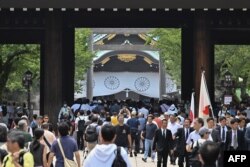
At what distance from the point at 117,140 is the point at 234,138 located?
2.56 m

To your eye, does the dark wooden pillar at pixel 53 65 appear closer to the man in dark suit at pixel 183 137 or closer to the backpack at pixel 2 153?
the man in dark suit at pixel 183 137

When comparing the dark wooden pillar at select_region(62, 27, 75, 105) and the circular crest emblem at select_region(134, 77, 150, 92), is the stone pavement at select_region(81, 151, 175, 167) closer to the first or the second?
the dark wooden pillar at select_region(62, 27, 75, 105)

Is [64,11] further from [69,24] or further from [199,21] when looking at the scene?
[199,21]

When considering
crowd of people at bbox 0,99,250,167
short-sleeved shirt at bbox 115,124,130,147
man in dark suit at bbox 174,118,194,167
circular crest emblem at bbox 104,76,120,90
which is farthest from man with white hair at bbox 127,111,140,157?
circular crest emblem at bbox 104,76,120,90

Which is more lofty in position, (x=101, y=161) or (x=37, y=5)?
(x=37, y=5)

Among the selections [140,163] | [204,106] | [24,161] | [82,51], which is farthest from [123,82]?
[24,161]

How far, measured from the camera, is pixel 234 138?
1560 centimetres

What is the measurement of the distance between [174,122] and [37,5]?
820cm

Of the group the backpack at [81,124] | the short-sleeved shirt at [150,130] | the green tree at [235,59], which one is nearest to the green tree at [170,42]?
the green tree at [235,59]

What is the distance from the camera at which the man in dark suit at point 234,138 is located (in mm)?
15508

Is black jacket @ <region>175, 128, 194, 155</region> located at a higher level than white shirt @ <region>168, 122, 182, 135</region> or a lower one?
lower

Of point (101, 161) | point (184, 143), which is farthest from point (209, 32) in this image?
point (101, 161)

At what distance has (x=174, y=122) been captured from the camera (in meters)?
18.9

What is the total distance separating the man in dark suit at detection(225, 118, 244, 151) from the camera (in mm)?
15508
